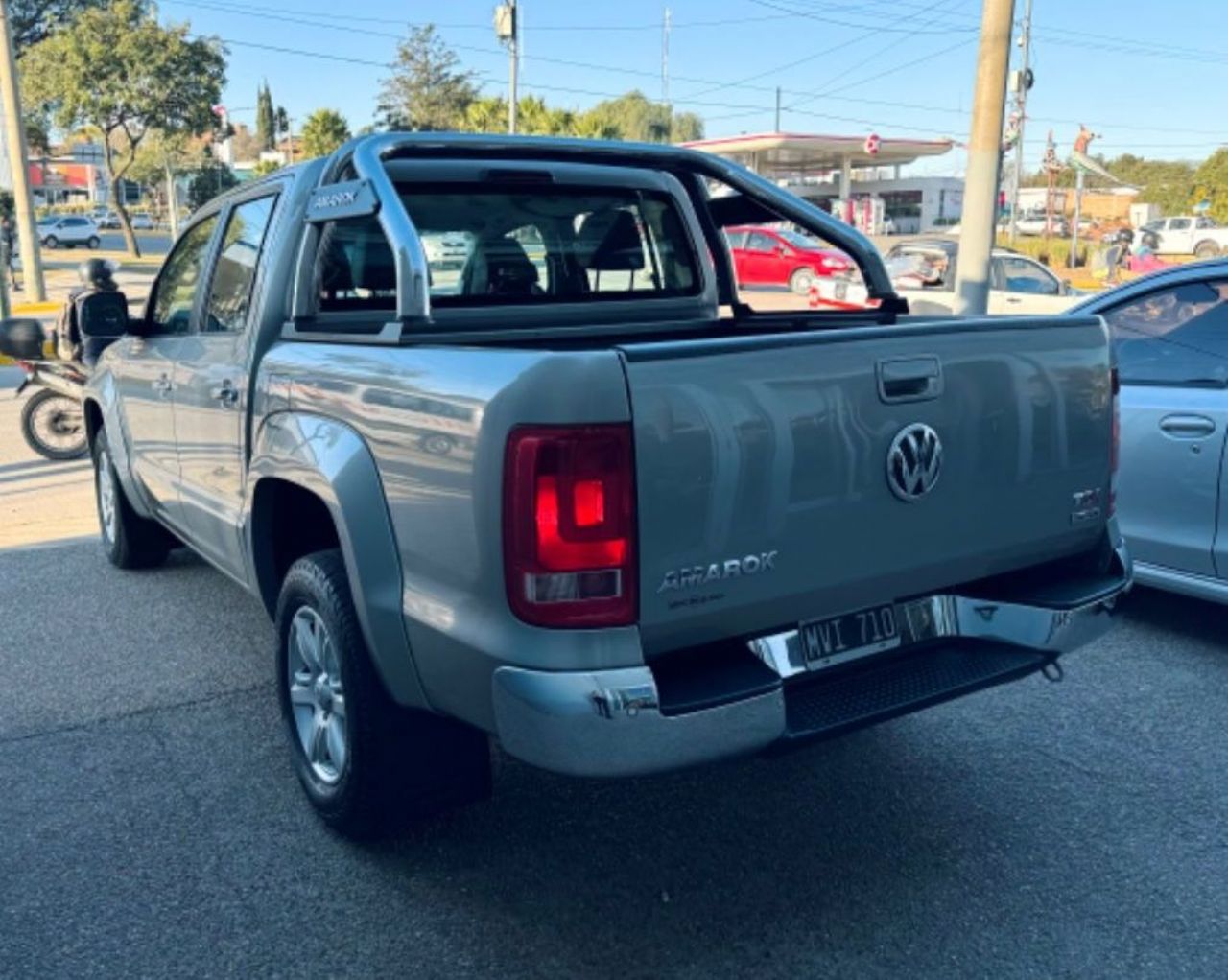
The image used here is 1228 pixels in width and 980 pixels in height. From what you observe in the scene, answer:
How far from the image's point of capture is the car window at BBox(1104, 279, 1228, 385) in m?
4.97

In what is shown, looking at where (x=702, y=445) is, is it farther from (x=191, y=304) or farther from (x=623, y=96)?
(x=623, y=96)

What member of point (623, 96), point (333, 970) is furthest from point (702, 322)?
point (623, 96)

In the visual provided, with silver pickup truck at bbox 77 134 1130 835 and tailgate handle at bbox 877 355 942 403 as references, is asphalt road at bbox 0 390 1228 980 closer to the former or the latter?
silver pickup truck at bbox 77 134 1130 835

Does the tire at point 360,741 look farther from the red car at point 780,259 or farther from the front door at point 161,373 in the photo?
the red car at point 780,259

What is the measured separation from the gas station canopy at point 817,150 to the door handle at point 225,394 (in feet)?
129

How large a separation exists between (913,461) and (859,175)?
68142 millimetres

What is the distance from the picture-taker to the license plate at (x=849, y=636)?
2.88m

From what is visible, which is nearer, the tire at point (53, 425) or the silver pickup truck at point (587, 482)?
the silver pickup truck at point (587, 482)

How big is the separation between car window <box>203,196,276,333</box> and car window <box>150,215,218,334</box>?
26 centimetres

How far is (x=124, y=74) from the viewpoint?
32.7m

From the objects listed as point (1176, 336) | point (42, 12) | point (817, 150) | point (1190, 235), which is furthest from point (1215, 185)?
point (1176, 336)

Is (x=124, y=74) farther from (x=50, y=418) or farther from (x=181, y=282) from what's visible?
(x=181, y=282)

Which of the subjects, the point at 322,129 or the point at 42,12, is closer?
the point at 42,12

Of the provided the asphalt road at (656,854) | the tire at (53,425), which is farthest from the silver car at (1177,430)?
the tire at (53,425)
